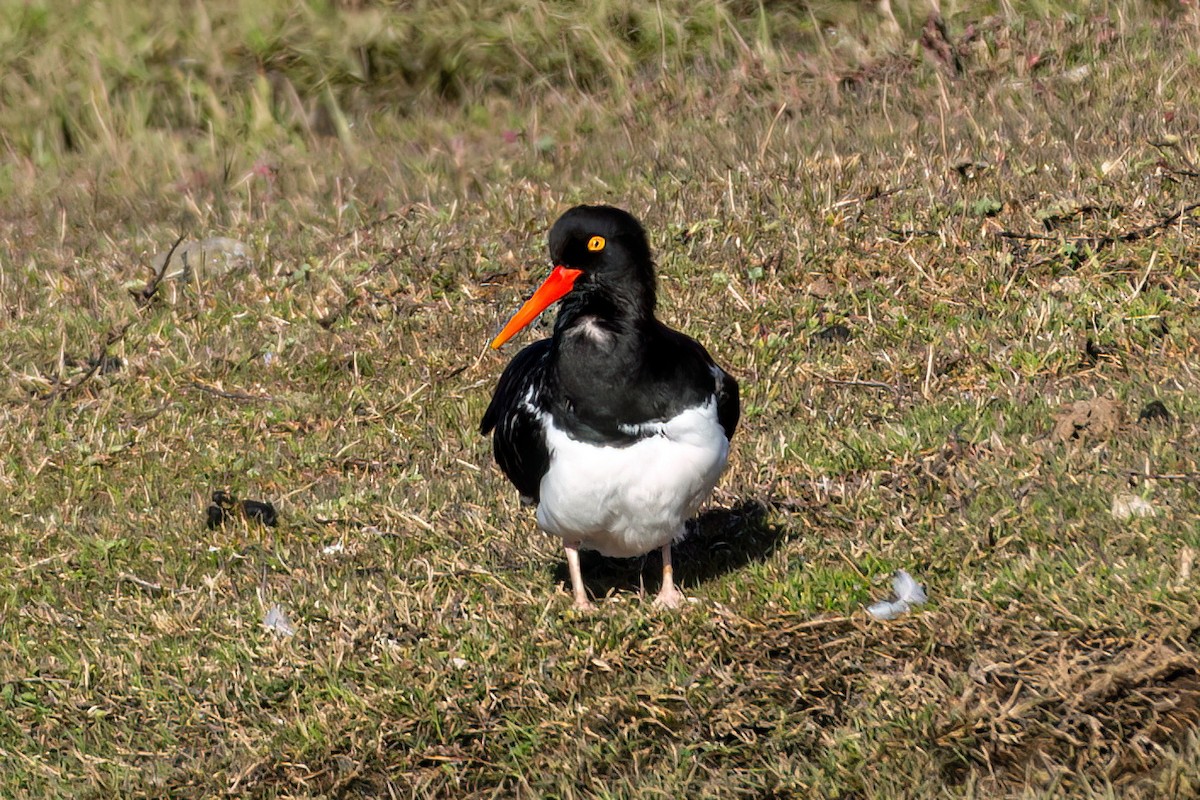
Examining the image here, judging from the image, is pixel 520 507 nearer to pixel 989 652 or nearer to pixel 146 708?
pixel 146 708

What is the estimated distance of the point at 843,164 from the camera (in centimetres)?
945

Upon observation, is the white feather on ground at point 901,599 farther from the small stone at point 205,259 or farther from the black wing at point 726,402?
the small stone at point 205,259

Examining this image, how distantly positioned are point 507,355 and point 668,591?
3068 millimetres

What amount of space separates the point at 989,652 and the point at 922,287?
3714 mm

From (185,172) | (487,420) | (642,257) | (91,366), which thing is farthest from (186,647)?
(185,172)

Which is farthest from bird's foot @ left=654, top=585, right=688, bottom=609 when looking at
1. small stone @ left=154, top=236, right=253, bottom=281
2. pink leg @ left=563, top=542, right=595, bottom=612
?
small stone @ left=154, top=236, right=253, bottom=281

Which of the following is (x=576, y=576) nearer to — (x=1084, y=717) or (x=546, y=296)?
(x=546, y=296)

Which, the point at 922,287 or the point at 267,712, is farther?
the point at 922,287

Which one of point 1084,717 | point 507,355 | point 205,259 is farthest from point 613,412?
point 205,259

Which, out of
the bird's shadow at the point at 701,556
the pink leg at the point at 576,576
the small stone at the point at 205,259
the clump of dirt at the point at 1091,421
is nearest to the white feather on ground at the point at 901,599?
the bird's shadow at the point at 701,556

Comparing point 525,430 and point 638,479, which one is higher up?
point 638,479

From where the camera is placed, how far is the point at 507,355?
8.59m

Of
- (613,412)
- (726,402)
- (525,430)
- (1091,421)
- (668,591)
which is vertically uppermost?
(613,412)

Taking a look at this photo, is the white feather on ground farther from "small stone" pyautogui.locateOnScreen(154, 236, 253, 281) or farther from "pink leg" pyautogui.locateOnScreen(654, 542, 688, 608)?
"small stone" pyautogui.locateOnScreen(154, 236, 253, 281)
